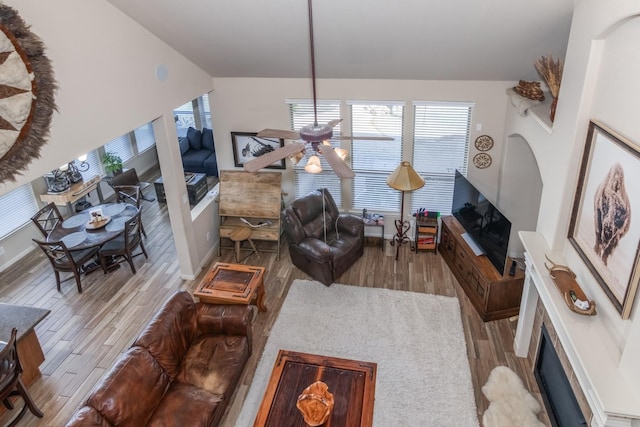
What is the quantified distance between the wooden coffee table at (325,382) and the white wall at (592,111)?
2.04 m

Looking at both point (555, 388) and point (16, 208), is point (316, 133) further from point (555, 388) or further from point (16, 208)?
point (16, 208)

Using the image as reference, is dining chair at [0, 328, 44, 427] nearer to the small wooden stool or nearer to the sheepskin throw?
the sheepskin throw

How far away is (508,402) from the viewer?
14.9ft

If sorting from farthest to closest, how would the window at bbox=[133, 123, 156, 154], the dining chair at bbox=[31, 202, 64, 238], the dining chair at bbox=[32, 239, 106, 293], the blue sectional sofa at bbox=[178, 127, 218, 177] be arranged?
1. the window at bbox=[133, 123, 156, 154]
2. the blue sectional sofa at bbox=[178, 127, 218, 177]
3. the dining chair at bbox=[31, 202, 64, 238]
4. the dining chair at bbox=[32, 239, 106, 293]

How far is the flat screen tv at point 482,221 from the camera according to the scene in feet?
17.3

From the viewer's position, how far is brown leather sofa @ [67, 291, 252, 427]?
3.81 m

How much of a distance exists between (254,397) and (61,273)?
13.8 ft

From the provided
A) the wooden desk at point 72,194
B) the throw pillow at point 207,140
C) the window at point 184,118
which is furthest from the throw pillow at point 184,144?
the wooden desk at point 72,194

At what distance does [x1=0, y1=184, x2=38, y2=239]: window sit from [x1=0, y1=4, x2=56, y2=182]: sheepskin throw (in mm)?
4159

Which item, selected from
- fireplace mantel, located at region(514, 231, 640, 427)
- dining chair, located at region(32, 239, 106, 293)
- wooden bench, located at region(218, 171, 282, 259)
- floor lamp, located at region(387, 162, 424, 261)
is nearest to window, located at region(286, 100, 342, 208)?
wooden bench, located at region(218, 171, 282, 259)

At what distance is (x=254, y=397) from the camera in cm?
473

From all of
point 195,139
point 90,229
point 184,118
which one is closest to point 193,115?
point 184,118

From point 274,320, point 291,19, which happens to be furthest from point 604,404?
point 291,19

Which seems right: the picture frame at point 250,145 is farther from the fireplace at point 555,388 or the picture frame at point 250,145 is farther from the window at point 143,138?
the fireplace at point 555,388
